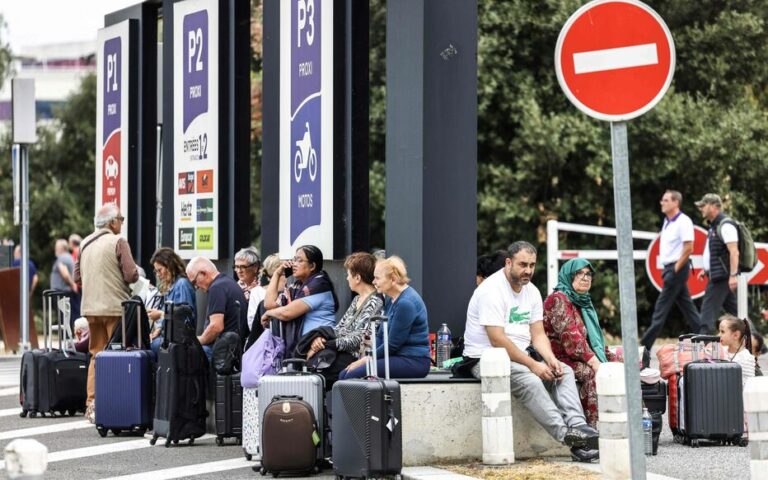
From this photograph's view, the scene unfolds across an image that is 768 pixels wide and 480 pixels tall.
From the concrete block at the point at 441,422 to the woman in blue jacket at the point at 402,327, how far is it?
15 cm

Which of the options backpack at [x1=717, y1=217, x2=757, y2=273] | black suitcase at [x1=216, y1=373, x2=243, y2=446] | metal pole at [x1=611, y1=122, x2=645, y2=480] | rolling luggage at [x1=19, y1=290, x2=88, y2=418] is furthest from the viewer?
backpack at [x1=717, y1=217, x2=757, y2=273]

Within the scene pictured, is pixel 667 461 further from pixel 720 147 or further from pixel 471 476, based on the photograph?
pixel 720 147

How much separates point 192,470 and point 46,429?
3481 millimetres

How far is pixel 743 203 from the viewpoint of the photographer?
30.6 meters

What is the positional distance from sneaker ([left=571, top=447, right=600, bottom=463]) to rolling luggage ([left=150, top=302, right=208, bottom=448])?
11.1 ft

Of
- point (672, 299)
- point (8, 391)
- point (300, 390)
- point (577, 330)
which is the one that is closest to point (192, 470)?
point (300, 390)

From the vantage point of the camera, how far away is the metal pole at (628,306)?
7.48m

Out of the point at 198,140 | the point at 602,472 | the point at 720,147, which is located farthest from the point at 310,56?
the point at 720,147

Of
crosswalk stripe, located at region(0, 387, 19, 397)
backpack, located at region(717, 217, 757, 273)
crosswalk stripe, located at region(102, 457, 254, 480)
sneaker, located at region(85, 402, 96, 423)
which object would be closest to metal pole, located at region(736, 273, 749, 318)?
backpack, located at region(717, 217, 757, 273)

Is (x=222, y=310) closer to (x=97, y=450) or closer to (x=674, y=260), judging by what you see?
(x=97, y=450)

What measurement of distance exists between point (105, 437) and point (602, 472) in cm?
579

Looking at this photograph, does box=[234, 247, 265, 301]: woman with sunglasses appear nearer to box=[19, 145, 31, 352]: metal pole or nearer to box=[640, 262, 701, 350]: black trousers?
box=[640, 262, 701, 350]: black trousers

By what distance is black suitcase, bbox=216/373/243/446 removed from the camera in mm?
12914

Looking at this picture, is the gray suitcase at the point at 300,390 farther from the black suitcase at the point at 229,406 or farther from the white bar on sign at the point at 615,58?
the white bar on sign at the point at 615,58
